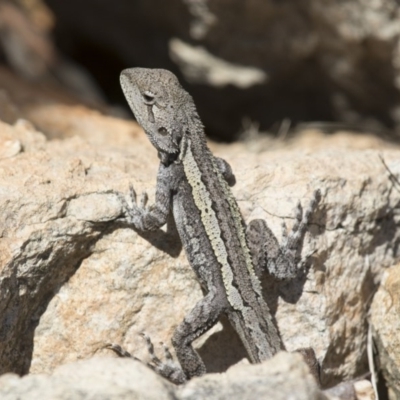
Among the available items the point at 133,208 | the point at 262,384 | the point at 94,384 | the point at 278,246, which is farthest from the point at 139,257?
the point at 262,384

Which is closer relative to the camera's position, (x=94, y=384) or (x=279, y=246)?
(x=94, y=384)

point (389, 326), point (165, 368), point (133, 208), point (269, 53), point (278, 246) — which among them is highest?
point (269, 53)

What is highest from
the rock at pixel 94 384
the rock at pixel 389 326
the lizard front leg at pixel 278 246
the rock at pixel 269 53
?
the rock at pixel 269 53

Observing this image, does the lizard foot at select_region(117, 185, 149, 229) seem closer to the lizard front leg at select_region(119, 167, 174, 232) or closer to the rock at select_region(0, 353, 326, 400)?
the lizard front leg at select_region(119, 167, 174, 232)

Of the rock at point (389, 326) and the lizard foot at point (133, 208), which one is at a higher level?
the lizard foot at point (133, 208)

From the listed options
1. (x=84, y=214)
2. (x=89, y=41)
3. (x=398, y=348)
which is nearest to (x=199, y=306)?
(x=84, y=214)

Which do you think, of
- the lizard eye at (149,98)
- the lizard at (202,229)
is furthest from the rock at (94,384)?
the lizard eye at (149,98)

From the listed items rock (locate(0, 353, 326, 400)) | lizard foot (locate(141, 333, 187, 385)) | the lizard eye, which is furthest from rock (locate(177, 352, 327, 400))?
the lizard eye

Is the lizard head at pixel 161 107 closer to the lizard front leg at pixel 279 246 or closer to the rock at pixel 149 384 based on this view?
the lizard front leg at pixel 279 246

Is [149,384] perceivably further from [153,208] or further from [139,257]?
[153,208]
